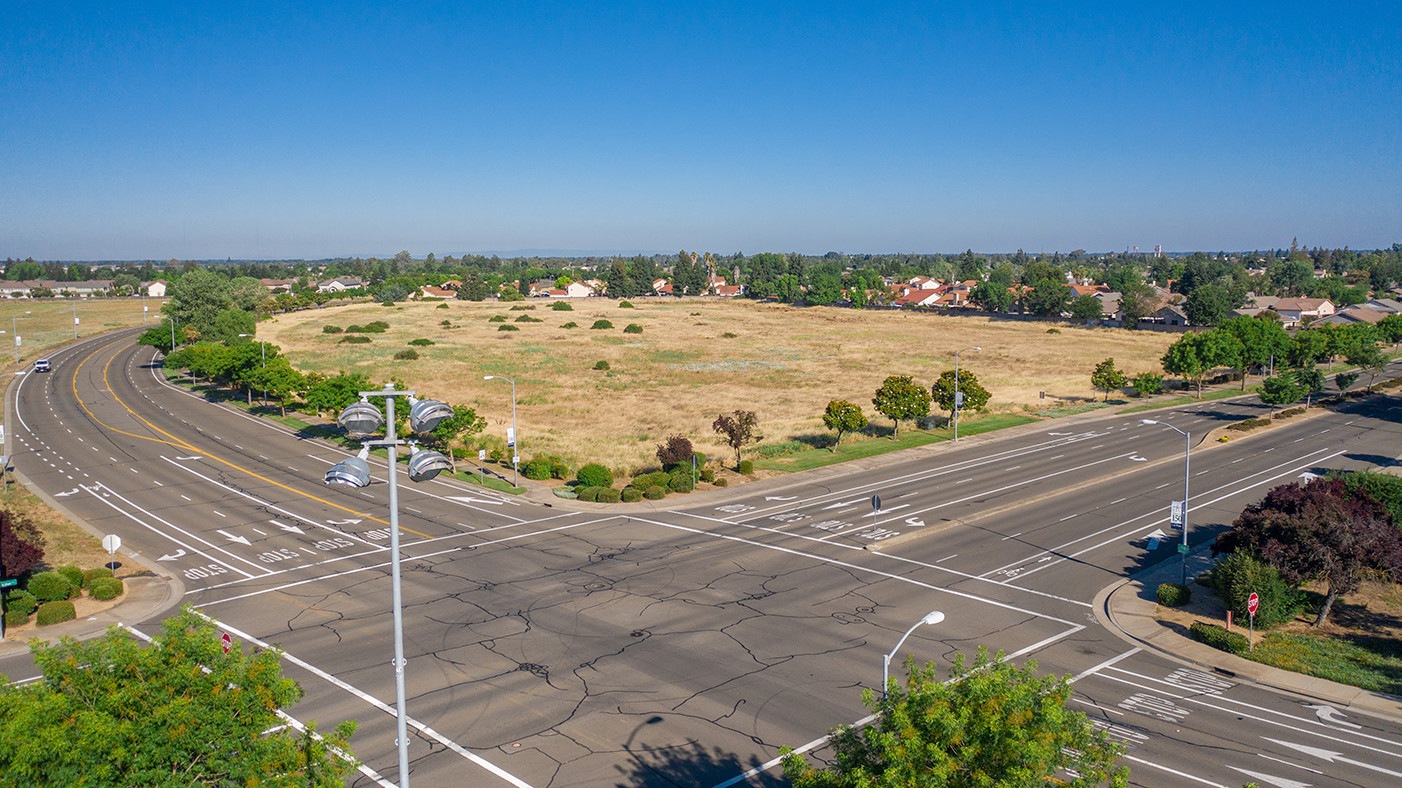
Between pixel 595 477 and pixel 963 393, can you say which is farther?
pixel 963 393

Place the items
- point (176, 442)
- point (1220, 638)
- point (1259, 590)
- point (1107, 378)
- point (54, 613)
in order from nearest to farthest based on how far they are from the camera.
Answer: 1. point (1220, 638)
2. point (1259, 590)
3. point (54, 613)
4. point (176, 442)
5. point (1107, 378)

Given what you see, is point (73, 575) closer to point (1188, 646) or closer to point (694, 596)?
point (694, 596)

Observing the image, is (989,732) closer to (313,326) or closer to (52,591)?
(52,591)

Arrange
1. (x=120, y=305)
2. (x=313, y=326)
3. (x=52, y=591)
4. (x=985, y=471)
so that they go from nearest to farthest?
(x=52, y=591), (x=985, y=471), (x=313, y=326), (x=120, y=305)

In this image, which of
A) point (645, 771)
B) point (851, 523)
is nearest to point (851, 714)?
point (645, 771)

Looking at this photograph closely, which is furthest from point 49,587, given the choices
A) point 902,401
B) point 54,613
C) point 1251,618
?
point 902,401

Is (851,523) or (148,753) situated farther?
(851,523)
